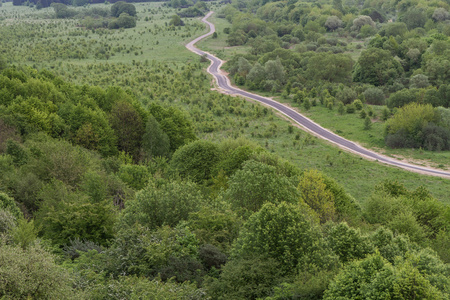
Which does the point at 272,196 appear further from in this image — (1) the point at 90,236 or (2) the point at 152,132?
(2) the point at 152,132

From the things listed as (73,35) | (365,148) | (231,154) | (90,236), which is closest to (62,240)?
(90,236)

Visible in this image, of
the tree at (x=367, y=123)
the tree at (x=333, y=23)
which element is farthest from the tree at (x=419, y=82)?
the tree at (x=333, y=23)

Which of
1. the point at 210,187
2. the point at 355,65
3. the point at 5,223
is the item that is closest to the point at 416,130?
the point at 210,187

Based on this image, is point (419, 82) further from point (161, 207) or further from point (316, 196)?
point (161, 207)

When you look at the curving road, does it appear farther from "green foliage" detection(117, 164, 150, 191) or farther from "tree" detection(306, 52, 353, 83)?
"green foliage" detection(117, 164, 150, 191)

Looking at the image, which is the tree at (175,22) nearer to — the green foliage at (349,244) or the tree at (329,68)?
the tree at (329,68)

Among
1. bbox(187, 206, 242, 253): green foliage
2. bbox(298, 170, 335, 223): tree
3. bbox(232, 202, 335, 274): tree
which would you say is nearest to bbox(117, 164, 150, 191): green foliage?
bbox(187, 206, 242, 253): green foliage
